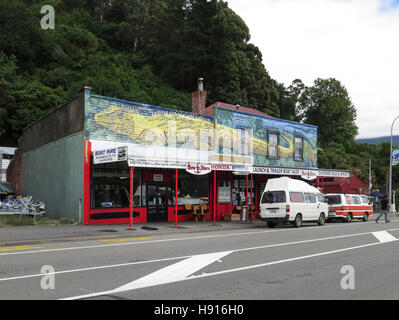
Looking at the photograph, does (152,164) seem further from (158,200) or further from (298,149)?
(298,149)

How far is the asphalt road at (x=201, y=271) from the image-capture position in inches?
247

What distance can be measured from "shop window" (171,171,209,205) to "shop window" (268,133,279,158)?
19.9 feet

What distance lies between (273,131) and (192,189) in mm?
8221

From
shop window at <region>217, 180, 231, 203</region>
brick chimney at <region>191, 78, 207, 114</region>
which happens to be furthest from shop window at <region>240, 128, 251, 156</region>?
brick chimney at <region>191, 78, 207, 114</region>

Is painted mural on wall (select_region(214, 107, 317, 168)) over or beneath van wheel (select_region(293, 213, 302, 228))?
over

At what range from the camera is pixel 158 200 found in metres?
21.5

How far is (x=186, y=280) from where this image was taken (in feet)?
23.6

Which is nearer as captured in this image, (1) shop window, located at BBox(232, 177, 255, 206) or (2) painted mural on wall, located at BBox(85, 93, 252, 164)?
(2) painted mural on wall, located at BBox(85, 93, 252, 164)

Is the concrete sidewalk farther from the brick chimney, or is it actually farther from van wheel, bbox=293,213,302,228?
the brick chimney

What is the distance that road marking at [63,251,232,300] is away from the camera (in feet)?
21.7

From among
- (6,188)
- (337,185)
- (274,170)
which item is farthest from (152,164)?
(337,185)
